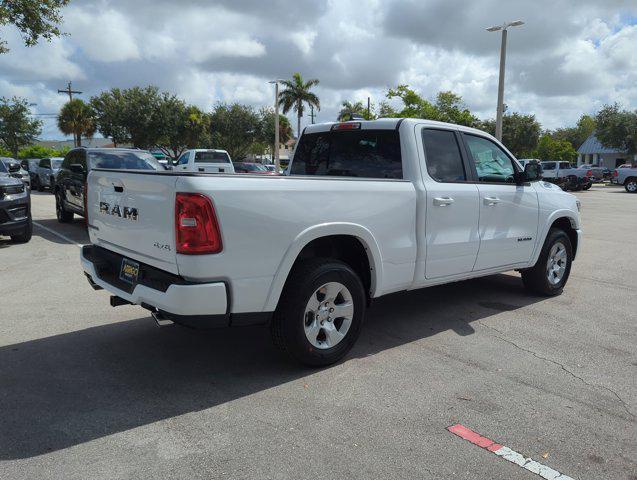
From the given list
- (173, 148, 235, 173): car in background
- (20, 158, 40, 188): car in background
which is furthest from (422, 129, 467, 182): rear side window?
(20, 158, 40, 188): car in background

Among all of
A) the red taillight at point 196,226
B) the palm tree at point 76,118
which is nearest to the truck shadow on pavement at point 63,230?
the red taillight at point 196,226

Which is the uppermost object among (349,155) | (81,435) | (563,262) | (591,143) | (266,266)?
(591,143)

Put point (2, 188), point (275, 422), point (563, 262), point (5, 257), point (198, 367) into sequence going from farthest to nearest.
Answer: point (2, 188) → point (5, 257) → point (563, 262) → point (198, 367) → point (275, 422)

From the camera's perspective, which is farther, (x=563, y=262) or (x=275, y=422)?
(x=563, y=262)

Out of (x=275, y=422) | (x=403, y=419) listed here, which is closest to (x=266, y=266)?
(x=275, y=422)

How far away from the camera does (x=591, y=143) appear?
76.7 m

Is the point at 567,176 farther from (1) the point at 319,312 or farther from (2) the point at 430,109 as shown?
(1) the point at 319,312

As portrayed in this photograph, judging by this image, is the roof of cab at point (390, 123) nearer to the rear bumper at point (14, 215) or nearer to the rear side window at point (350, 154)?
the rear side window at point (350, 154)

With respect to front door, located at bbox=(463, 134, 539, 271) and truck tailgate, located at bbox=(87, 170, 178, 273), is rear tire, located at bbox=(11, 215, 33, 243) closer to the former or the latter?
truck tailgate, located at bbox=(87, 170, 178, 273)

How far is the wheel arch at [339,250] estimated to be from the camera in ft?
12.2

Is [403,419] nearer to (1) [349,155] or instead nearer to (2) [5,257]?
(1) [349,155]

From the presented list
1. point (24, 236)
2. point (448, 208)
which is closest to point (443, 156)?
point (448, 208)

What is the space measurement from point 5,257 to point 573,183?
102 feet

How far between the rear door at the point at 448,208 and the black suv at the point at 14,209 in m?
7.92
